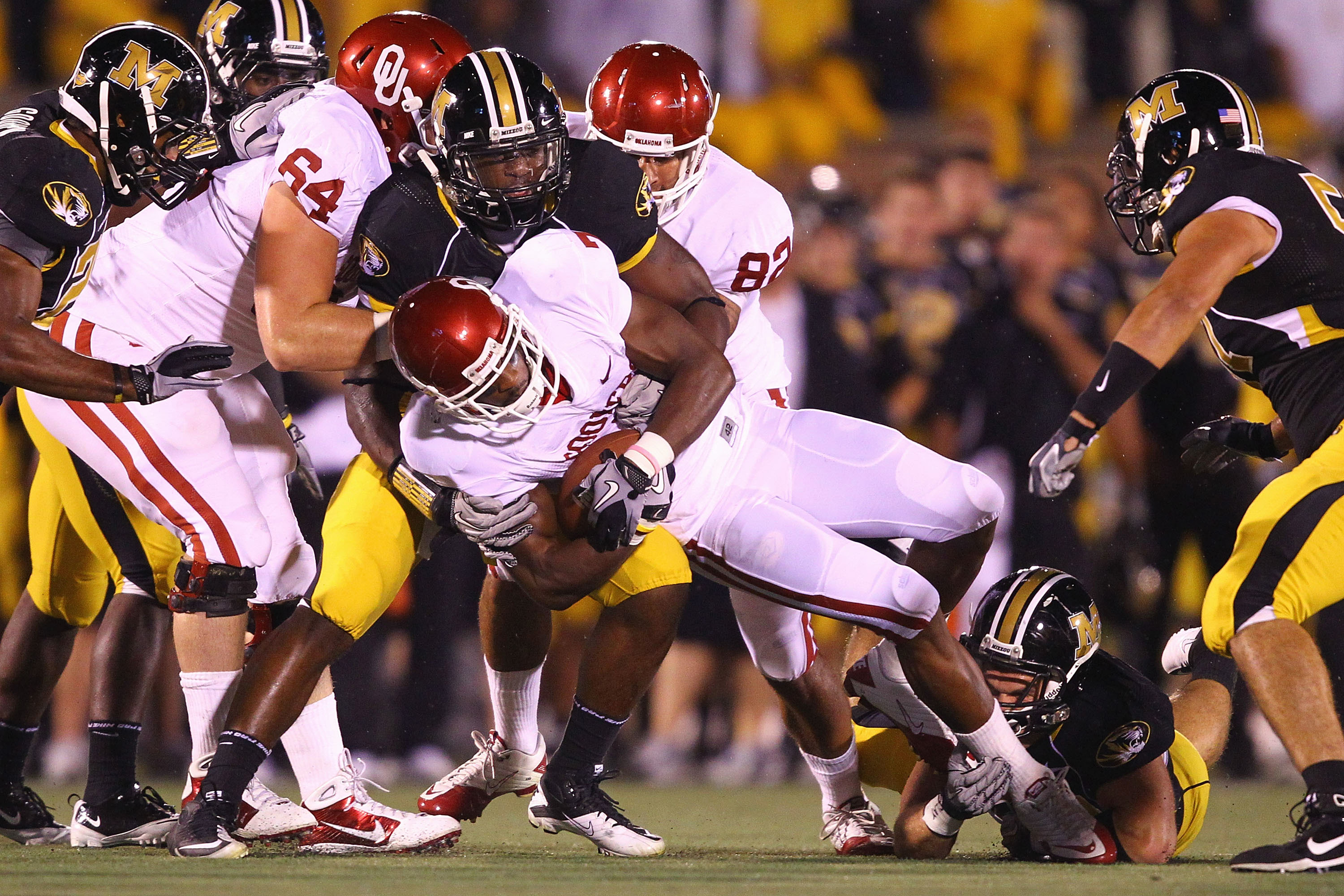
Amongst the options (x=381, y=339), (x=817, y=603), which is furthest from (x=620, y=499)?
(x=381, y=339)

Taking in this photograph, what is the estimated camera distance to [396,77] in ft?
12.2

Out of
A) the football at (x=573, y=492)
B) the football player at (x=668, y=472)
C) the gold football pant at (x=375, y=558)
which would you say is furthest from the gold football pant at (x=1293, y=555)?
the football at (x=573, y=492)

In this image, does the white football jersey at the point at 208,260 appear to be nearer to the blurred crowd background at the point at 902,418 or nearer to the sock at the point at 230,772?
the sock at the point at 230,772

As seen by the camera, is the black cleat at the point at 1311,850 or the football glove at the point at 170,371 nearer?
the black cleat at the point at 1311,850

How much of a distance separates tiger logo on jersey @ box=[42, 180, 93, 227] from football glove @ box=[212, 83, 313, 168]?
0.46 meters

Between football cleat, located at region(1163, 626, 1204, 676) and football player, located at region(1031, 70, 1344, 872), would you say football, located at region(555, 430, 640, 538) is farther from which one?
football cleat, located at region(1163, 626, 1204, 676)

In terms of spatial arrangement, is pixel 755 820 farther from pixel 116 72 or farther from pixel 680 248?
pixel 116 72

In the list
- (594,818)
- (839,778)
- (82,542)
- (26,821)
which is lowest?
(26,821)

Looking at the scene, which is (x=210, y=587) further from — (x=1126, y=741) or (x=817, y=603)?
(x=1126, y=741)

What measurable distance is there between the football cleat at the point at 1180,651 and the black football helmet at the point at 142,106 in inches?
102

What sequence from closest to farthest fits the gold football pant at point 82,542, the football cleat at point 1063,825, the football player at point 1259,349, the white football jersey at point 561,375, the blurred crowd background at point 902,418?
the football player at point 1259,349 < the white football jersey at point 561,375 < the football cleat at point 1063,825 < the gold football pant at point 82,542 < the blurred crowd background at point 902,418

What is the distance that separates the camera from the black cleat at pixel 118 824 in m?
3.50

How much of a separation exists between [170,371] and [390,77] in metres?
0.95

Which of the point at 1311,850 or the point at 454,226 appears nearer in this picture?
the point at 1311,850
